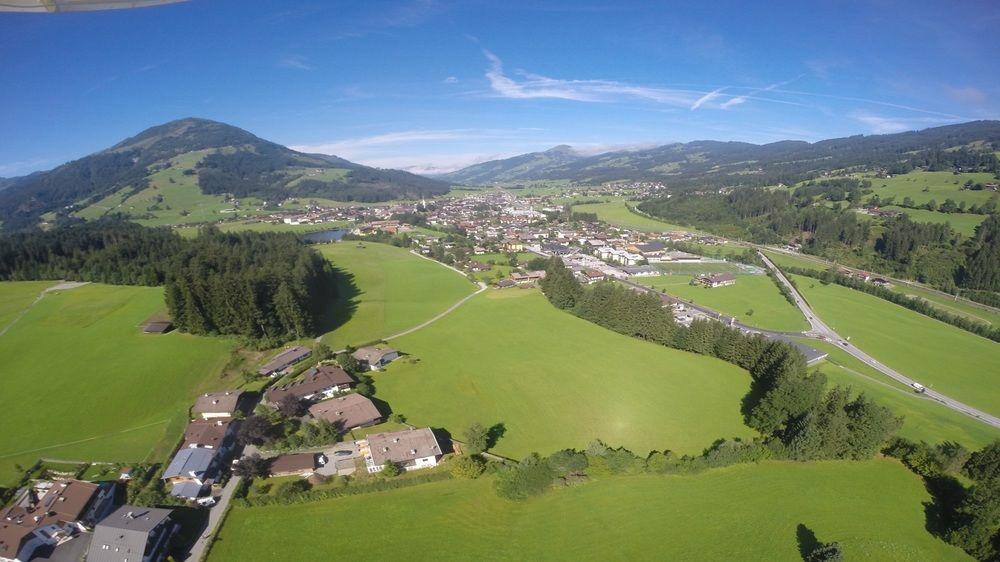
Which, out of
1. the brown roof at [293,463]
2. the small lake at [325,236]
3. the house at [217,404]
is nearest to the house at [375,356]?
the house at [217,404]

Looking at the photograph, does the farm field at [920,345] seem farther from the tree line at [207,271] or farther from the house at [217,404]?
the tree line at [207,271]

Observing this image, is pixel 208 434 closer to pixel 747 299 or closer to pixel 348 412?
pixel 348 412

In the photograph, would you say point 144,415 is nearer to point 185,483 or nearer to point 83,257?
point 185,483

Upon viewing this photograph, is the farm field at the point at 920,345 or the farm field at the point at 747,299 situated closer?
the farm field at the point at 920,345

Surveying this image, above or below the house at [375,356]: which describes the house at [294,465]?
below

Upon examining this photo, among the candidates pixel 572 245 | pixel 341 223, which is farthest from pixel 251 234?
pixel 572 245

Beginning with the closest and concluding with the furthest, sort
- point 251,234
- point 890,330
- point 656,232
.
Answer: point 890,330 < point 251,234 < point 656,232

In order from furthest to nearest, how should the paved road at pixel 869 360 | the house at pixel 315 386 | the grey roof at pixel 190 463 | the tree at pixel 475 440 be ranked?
the paved road at pixel 869 360 < the house at pixel 315 386 < the tree at pixel 475 440 < the grey roof at pixel 190 463
